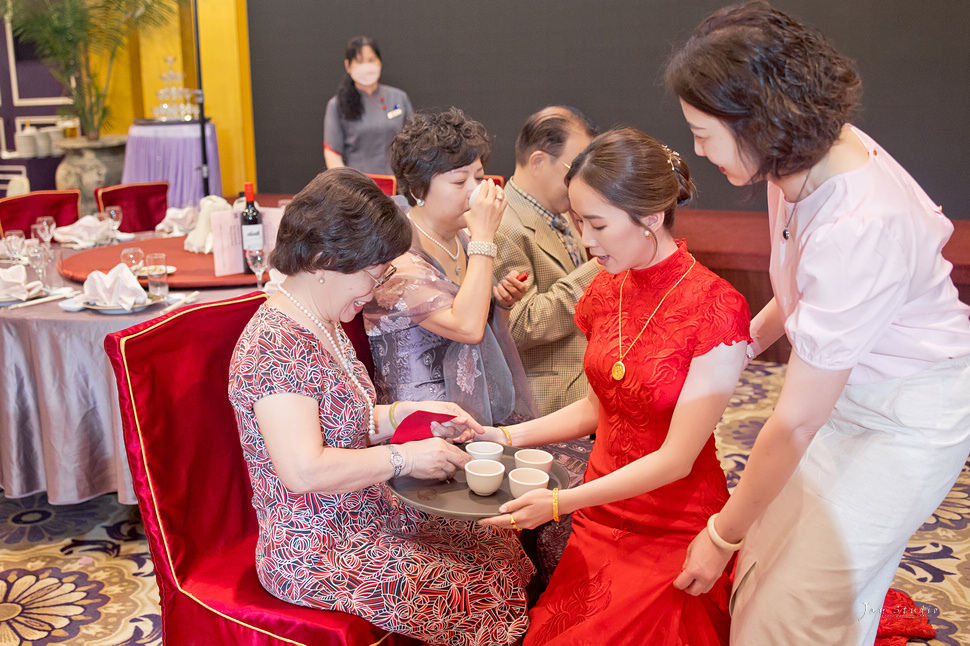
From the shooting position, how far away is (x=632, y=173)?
5.21 feet

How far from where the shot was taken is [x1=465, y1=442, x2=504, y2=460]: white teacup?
64.4 inches

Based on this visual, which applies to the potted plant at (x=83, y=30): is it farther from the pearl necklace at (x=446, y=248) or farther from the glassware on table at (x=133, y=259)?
the pearl necklace at (x=446, y=248)

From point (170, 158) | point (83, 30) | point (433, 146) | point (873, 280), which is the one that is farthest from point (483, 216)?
point (83, 30)

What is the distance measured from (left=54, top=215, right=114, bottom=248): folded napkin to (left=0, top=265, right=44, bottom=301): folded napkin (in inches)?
38.2

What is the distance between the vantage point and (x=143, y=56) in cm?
791

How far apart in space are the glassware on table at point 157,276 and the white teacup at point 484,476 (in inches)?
62.4

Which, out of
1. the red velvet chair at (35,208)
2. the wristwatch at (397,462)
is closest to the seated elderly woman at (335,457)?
the wristwatch at (397,462)

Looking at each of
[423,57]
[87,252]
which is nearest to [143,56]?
[423,57]

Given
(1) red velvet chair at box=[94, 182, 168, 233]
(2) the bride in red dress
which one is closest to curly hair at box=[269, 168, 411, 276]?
(2) the bride in red dress

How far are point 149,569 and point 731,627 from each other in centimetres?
186

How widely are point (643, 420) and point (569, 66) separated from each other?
5080 mm

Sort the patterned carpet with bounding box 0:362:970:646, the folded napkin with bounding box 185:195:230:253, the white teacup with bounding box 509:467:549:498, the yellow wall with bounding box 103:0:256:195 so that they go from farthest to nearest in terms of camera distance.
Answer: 1. the yellow wall with bounding box 103:0:256:195
2. the folded napkin with bounding box 185:195:230:253
3. the patterned carpet with bounding box 0:362:970:646
4. the white teacup with bounding box 509:467:549:498

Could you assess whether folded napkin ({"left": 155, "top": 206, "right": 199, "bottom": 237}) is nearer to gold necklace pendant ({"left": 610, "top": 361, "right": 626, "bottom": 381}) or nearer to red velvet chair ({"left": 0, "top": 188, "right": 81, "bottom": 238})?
red velvet chair ({"left": 0, "top": 188, "right": 81, "bottom": 238})

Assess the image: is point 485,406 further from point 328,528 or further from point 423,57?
point 423,57
